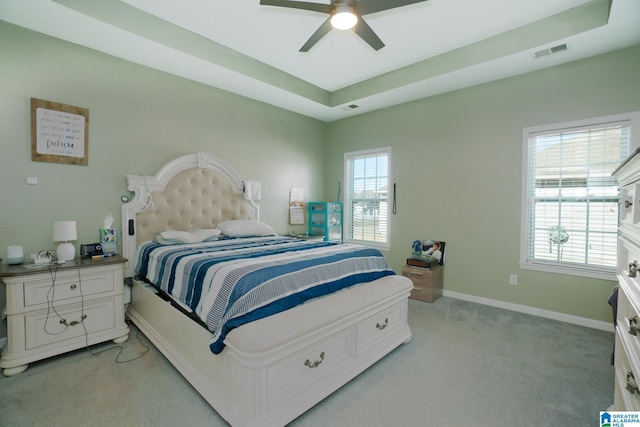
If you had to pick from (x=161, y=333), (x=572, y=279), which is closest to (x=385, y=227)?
(x=572, y=279)

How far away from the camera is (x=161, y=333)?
2.45 meters

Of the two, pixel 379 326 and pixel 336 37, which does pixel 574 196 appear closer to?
pixel 379 326

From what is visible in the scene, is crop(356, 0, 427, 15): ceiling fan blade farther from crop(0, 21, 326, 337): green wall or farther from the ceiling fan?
crop(0, 21, 326, 337): green wall

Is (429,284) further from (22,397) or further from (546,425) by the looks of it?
(22,397)

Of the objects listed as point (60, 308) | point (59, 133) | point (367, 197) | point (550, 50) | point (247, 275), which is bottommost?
point (60, 308)

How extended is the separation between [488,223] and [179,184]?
3677mm

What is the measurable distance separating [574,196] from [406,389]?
107 inches

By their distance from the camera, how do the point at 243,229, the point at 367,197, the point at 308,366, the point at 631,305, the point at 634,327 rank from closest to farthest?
the point at 634,327, the point at 631,305, the point at 308,366, the point at 243,229, the point at 367,197

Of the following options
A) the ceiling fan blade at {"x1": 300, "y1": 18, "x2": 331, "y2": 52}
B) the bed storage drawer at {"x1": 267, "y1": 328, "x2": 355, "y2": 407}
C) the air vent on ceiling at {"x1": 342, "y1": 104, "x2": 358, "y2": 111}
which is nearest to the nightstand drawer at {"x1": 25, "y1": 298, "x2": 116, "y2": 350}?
the bed storage drawer at {"x1": 267, "y1": 328, "x2": 355, "y2": 407}

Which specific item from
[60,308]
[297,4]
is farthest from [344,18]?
[60,308]

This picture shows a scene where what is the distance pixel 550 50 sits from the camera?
9.37 feet

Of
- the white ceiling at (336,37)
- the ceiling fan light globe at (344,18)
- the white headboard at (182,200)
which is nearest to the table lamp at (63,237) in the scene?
the white headboard at (182,200)

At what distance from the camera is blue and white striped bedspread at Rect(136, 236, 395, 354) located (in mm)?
1747

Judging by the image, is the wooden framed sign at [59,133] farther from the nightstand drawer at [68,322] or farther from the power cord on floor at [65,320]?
the nightstand drawer at [68,322]
